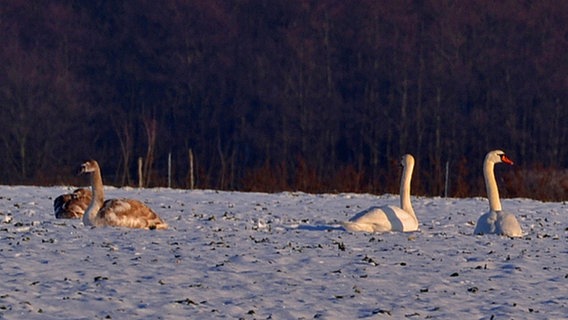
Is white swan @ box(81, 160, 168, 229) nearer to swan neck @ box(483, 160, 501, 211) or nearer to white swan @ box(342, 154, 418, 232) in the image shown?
white swan @ box(342, 154, 418, 232)

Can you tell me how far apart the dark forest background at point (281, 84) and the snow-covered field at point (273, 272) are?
111 feet

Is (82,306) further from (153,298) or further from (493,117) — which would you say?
(493,117)

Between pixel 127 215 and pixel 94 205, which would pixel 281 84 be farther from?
pixel 127 215

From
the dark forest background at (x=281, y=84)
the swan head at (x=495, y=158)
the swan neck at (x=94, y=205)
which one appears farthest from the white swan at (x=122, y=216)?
the dark forest background at (x=281, y=84)

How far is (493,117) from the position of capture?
177 feet

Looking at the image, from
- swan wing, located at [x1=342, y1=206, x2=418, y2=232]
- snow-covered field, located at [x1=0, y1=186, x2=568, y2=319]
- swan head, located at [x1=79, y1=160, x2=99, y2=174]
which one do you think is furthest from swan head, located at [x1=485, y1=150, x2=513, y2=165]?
swan head, located at [x1=79, y1=160, x2=99, y2=174]

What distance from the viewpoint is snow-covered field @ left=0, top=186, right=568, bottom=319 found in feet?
35.0

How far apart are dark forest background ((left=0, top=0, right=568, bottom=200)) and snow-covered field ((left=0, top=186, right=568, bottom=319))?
33.7m

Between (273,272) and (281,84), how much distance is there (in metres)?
46.1

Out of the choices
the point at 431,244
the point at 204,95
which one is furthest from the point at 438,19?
the point at 431,244

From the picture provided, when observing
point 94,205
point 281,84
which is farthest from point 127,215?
point 281,84

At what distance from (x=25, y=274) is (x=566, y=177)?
22980mm

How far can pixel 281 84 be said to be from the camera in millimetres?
57969

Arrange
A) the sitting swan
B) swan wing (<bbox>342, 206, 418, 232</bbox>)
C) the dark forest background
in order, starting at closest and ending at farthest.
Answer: swan wing (<bbox>342, 206, 418, 232</bbox>) < the sitting swan < the dark forest background
